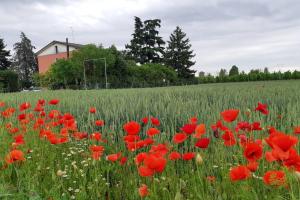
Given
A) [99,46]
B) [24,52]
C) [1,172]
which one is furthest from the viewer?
[24,52]

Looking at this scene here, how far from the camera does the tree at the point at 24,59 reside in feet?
233

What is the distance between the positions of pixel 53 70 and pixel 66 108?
34.0m

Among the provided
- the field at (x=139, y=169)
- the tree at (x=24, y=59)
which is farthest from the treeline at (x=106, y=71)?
the field at (x=139, y=169)

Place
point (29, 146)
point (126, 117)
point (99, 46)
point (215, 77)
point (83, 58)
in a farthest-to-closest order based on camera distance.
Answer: point (215, 77), point (99, 46), point (83, 58), point (126, 117), point (29, 146)

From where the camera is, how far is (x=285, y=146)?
1.40 m

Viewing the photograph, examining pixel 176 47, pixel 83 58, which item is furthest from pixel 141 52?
pixel 83 58

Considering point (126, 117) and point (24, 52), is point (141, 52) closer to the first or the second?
point (24, 52)

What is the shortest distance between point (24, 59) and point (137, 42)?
23516 mm

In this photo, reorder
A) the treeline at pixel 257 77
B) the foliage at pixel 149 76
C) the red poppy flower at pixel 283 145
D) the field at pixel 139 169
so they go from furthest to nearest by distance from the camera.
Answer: the treeline at pixel 257 77
the foliage at pixel 149 76
the field at pixel 139 169
the red poppy flower at pixel 283 145

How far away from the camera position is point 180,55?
6209 centimetres

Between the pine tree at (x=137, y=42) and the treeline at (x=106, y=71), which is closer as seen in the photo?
the treeline at (x=106, y=71)

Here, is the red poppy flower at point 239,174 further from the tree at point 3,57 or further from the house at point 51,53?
the tree at point 3,57

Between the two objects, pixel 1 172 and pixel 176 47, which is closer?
pixel 1 172

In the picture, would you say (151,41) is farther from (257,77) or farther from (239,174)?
(239,174)
